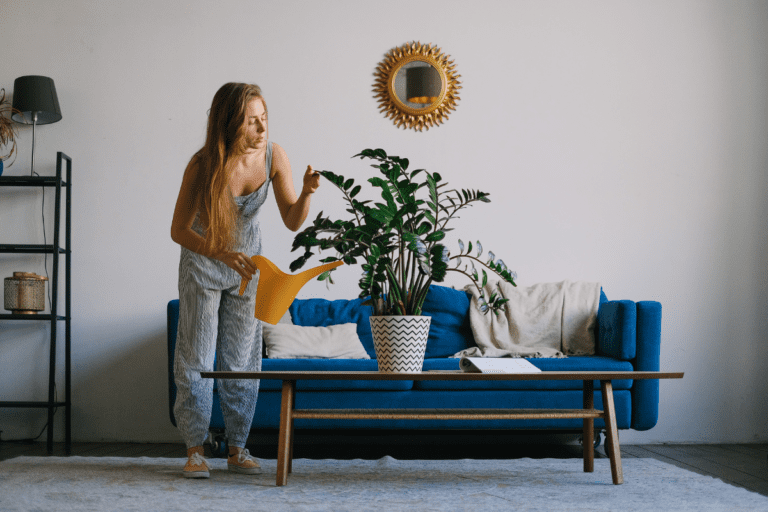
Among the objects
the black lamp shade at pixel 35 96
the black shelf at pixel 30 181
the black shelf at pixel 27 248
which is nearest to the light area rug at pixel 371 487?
the black shelf at pixel 27 248

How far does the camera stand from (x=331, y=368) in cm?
267

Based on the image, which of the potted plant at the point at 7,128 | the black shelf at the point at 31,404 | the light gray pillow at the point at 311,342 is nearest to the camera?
the light gray pillow at the point at 311,342

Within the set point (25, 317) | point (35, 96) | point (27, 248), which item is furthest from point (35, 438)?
point (35, 96)

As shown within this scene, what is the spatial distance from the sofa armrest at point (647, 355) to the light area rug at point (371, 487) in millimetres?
395

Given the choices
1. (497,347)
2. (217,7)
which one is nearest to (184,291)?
(497,347)

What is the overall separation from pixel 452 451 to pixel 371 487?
948 millimetres

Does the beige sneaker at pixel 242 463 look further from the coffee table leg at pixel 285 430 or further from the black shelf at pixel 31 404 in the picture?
the black shelf at pixel 31 404

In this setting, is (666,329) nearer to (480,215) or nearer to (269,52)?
(480,215)

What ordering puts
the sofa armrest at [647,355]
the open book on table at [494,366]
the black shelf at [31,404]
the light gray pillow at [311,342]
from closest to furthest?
the open book on table at [494,366]
the sofa armrest at [647,355]
the light gray pillow at [311,342]
the black shelf at [31,404]

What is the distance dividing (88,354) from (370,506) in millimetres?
2233

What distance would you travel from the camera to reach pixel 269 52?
3.55m

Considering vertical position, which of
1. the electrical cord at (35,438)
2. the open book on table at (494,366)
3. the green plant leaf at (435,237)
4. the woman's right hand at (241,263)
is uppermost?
the green plant leaf at (435,237)

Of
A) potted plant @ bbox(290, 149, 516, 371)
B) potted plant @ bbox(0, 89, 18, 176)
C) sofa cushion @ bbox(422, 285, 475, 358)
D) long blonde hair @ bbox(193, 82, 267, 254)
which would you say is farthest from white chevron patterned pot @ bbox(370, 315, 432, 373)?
potted plant @ bbox(0, 89, 18, 176)

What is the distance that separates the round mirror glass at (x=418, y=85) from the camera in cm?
356
